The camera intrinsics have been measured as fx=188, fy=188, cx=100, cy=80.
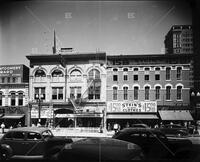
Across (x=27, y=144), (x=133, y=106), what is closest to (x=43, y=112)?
(x=27, y=144)

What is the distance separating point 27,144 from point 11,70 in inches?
53.8

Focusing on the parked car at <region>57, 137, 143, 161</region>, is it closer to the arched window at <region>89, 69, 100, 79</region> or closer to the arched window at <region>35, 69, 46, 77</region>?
A: the arched window at <region>89, 69, 100, 79</region>

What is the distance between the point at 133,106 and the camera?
10.6 feet

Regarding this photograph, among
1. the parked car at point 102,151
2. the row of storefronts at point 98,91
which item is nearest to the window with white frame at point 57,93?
the row of storefronts at point 98,91

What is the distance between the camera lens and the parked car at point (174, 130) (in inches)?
123

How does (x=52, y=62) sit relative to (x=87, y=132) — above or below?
above

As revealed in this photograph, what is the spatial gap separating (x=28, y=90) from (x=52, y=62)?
2.17ft

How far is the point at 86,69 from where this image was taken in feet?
10.9

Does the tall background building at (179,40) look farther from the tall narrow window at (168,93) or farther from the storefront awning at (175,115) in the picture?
the storefront awning at (175,115)

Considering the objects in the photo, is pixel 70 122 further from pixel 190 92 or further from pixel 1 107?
pixel 190 92

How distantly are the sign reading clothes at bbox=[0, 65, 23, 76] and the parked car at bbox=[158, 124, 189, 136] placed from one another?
105 inches

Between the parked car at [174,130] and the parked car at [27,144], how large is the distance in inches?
71.7

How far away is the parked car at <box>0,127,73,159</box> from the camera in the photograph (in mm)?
3016


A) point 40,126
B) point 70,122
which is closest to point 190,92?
point 70,122
